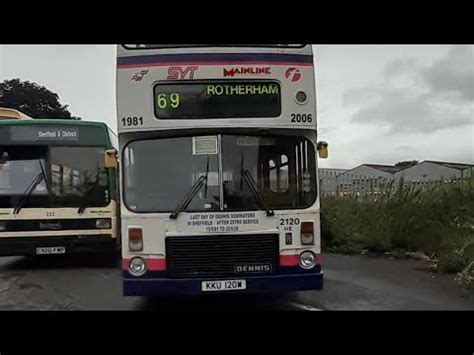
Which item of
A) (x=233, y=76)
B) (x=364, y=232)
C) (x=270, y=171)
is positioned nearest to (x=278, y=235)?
(x=270, y=171)

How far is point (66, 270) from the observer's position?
10078 millimetres

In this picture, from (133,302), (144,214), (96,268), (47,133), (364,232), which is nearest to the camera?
(144,214)

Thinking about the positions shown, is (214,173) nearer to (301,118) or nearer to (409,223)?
(301,118)

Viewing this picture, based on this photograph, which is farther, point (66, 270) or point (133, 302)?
point (66, 270)

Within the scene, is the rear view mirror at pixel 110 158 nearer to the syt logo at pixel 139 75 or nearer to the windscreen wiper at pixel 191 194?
the syt logo at pixel 139 75

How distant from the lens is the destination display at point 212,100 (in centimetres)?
597

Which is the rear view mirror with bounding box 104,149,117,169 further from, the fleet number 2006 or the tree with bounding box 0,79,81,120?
the tree with bounding box 0,79,81,120

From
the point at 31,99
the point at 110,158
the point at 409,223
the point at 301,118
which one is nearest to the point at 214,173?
the point at 301,118

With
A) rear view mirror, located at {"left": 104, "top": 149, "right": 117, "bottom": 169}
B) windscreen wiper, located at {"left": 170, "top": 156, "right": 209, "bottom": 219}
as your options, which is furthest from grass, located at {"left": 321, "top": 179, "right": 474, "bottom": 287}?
rear view mirror, located at {"left": 104, "top": 149, "right": 117, "bottom": 169}

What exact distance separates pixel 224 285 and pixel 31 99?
2405cm

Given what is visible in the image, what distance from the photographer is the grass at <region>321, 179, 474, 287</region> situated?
1027 centimetres
